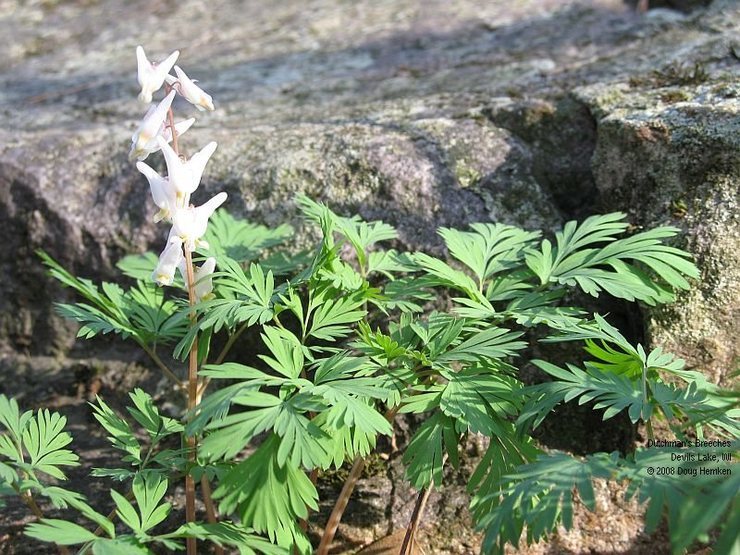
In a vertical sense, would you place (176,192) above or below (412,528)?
above

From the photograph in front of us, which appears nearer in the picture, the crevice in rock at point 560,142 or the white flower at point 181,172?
the white flower at point 181,172

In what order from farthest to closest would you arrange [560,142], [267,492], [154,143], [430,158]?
[560,142], [430,158], [154,143], [267,492]

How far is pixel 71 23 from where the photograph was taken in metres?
6.33

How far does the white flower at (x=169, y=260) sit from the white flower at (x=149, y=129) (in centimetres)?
30

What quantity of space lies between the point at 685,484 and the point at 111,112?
3.94 m

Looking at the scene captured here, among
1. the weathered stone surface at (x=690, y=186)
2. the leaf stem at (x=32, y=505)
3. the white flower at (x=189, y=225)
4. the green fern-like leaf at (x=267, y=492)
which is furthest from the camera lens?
the weathered stone surface at (x=690, y=186)

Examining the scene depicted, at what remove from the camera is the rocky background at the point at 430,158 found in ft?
8.89

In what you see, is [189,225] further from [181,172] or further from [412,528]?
[412,528]

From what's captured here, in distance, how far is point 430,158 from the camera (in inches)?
133

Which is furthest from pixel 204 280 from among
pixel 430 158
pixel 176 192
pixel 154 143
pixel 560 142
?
pixel 560 142

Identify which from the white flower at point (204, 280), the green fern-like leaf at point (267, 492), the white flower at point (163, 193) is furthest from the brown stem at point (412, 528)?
the white flower at point (163, 193)

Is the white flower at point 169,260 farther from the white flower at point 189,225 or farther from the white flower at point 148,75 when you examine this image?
the white flower at point 148,75

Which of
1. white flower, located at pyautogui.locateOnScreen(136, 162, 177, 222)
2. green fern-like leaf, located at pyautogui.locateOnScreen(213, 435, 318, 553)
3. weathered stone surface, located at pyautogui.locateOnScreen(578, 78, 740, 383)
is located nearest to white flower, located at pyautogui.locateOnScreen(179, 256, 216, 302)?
white flower, located at pyautogui.locateOnScreen(136, 162, 177, 222)

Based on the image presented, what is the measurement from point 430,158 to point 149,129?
1.48m
